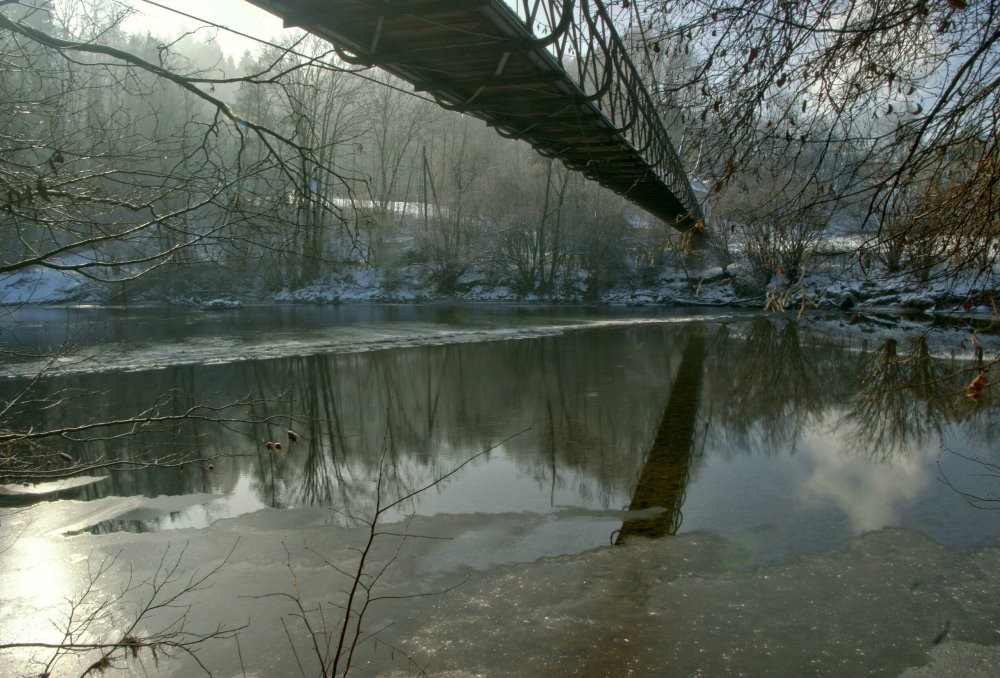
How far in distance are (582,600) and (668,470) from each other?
3185 mm

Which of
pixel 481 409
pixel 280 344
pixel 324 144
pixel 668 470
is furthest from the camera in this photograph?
pixel 280 344

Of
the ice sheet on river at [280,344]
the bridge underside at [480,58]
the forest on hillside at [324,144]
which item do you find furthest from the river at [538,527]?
the bridge underside at [480,58]

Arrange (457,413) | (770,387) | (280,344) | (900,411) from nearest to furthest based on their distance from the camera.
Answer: (900,411) < (457,413) < (770,387) < (280,344)

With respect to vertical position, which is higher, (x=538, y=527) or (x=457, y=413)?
(x=457, y=413)

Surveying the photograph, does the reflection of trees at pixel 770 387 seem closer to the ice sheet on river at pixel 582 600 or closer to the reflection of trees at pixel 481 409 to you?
the reflection of trees at pixel 481 409

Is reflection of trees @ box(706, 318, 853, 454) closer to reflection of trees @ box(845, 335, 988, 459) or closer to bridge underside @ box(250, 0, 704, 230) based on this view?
reflection of trees @ box(845, 335, 988, 459)

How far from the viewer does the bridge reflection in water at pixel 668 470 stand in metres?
5.68

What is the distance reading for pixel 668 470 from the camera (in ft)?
23.9

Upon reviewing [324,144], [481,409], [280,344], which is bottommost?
[481,409]

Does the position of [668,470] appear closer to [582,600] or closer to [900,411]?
[582,600]

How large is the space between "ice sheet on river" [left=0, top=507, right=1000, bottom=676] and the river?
2 cm

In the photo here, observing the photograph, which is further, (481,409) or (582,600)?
(481,409)

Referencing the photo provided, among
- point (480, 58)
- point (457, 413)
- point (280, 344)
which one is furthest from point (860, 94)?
point (280, 344)

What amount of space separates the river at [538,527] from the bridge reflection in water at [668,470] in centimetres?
4
